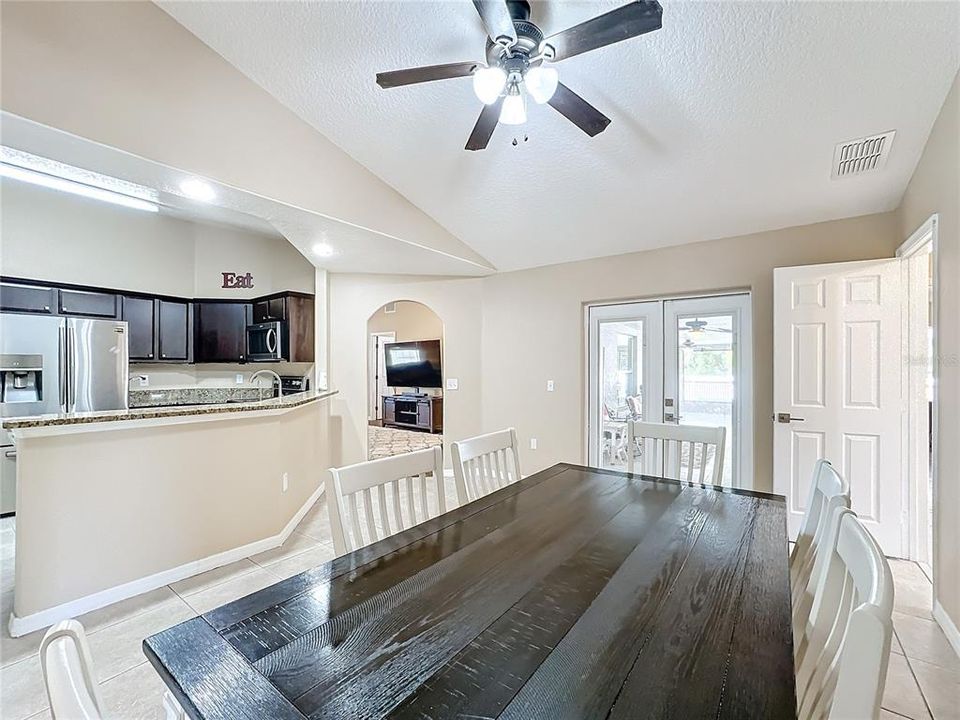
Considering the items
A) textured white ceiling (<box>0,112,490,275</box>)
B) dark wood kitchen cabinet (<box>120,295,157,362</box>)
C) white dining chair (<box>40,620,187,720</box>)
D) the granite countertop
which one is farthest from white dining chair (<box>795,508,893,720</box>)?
dark wood kitchen cabinet (<box>120,295,157,362</box>)

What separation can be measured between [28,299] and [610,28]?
5.16m

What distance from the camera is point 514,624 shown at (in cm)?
100

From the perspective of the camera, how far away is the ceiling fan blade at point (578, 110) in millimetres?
1937

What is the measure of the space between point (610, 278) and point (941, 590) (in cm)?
300

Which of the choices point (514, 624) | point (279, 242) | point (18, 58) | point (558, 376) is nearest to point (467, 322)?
point (558, 376)

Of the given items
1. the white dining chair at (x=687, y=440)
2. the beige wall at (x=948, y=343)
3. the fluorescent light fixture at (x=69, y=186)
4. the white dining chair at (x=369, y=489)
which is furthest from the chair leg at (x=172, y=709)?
the fluorescent light fixture at (x=69, y=186)

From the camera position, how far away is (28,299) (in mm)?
A: 4031

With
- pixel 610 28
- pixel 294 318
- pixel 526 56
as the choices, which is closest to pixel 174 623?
pixel 526 56

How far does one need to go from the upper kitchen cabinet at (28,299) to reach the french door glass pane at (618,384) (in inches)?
204

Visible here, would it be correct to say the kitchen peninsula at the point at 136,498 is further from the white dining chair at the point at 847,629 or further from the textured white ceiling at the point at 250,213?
the white dining chair at the point at 847,629

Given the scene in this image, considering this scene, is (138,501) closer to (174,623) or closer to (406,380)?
(174,623)

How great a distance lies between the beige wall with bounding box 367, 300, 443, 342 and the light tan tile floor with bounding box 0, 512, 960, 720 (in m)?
6.29

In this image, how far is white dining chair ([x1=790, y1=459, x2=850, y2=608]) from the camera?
4.14ft

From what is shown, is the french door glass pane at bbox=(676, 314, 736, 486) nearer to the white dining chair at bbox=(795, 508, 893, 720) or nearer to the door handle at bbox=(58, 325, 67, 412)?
the white dining chair at bbox=(795, 508, 893, 720)
